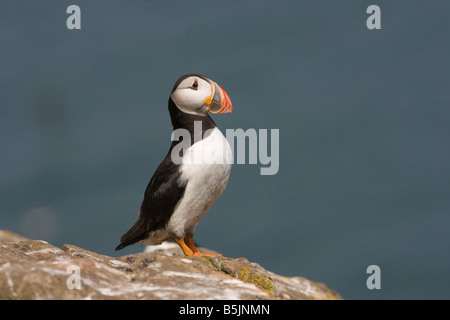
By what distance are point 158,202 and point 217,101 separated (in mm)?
1417

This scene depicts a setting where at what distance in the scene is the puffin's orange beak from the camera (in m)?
7.64

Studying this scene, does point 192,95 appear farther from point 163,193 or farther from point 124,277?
point 124,277

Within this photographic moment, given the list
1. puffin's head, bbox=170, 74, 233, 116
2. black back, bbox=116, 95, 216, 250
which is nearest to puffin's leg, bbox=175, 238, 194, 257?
black back, bbox=116, 95, 216, 250

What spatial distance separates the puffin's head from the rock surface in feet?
6.28

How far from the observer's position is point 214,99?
7656mm

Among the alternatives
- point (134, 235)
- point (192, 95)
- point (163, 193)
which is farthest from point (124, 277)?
point (192, 95)

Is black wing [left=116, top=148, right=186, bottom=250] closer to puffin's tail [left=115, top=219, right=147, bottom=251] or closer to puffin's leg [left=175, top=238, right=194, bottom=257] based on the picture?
puffin's tail [left=115, top=219, right=147, bottom=251]

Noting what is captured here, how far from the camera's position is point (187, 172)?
727 centimetres

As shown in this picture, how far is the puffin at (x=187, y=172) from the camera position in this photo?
7.29 m

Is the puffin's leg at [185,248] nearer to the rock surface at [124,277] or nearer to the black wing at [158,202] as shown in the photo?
the black wing at [158,202]

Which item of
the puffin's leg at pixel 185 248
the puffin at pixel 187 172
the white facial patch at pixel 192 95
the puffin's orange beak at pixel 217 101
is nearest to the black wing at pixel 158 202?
the puffin at pixel 187 172
